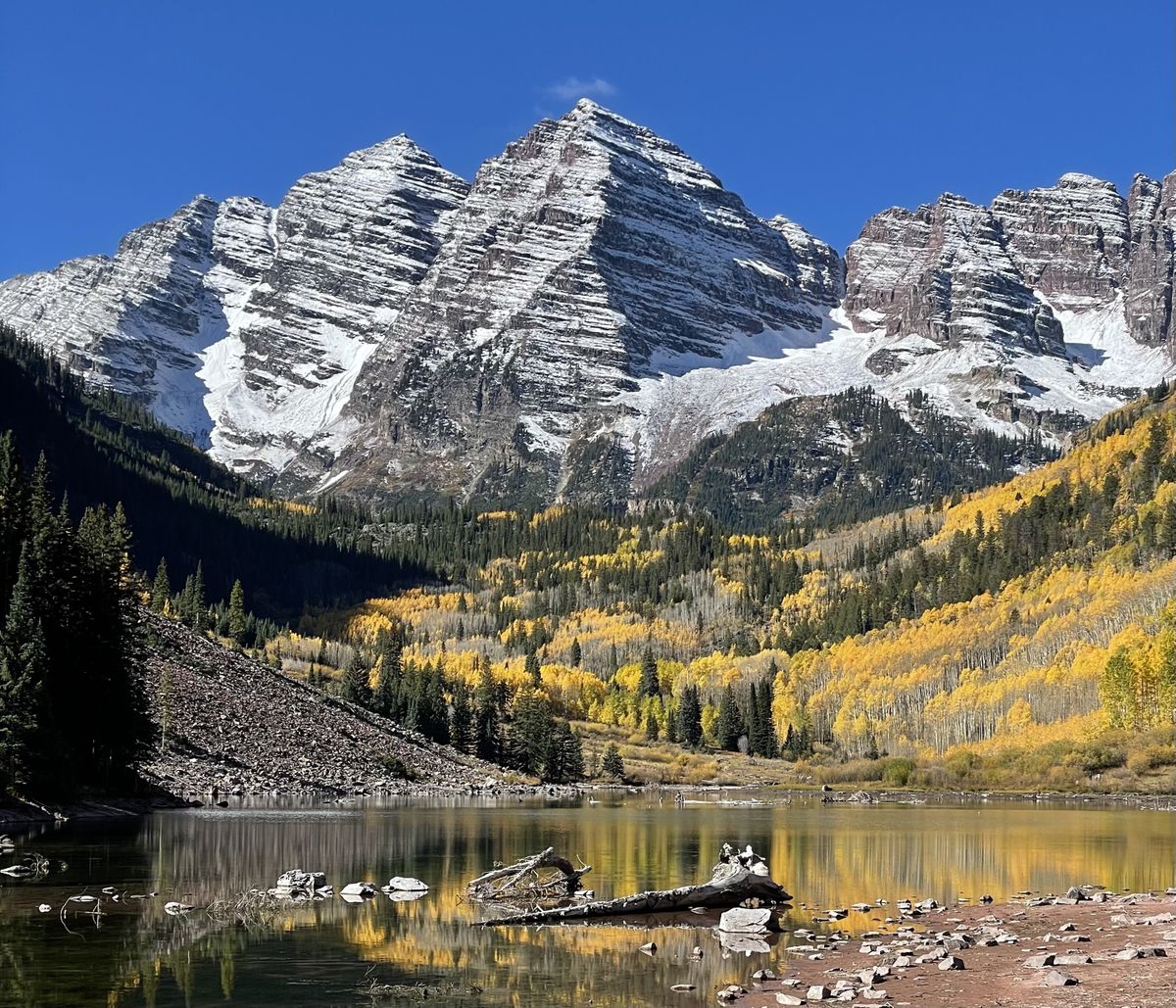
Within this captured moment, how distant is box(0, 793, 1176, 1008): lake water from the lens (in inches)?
1238

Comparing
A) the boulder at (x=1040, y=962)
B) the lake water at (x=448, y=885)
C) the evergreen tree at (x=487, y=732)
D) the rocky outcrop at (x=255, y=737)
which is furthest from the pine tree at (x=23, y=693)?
the evergreen tree at (x=487, y=732)

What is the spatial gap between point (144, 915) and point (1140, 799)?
11147cm

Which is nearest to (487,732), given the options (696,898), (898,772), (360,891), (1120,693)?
(898,772)

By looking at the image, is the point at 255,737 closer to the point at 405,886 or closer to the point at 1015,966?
the point at 405,886

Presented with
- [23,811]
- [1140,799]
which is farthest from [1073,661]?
[23,811]

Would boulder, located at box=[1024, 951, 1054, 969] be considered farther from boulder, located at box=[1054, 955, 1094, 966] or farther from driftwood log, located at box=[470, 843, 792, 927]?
driftwood log, located at box=[470, 843, 792, 927]

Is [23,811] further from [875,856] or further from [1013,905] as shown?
[1013,905]

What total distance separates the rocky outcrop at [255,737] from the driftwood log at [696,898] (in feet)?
208

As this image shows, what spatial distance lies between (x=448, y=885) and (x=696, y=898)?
10590mm

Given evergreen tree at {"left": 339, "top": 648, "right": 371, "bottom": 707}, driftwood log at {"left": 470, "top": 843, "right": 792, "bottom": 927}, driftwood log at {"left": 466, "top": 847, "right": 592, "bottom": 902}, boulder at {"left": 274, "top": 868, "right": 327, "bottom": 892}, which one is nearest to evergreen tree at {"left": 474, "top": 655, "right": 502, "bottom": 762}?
evergreen tree at {"left": 339, "top": 648, "right": 371, "bottom": 707}

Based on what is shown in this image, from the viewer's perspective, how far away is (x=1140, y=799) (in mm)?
129875

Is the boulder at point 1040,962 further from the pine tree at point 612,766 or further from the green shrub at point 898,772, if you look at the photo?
the pine tree at point 612,766

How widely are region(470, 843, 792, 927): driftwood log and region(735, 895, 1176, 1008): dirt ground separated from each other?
3.53 metres

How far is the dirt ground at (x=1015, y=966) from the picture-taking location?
28.4m
